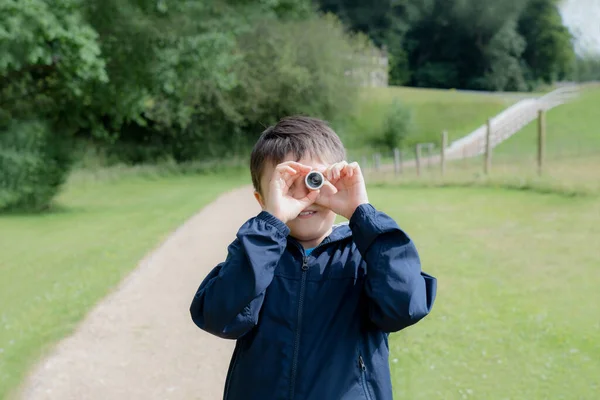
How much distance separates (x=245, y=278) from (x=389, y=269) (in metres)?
0.44

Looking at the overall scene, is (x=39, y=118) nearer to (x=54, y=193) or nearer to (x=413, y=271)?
(x=54, y=193)

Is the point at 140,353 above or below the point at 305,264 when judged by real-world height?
below

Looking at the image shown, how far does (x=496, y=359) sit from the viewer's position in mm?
5531

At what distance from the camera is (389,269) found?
2178 millimetres

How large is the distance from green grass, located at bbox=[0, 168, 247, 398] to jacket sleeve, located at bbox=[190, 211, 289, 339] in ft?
11.5

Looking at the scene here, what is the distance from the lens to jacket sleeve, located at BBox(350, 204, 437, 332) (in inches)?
85.7

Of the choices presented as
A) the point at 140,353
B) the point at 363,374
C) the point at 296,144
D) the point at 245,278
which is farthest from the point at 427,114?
the point at 245,278

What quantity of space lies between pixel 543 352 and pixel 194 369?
2.72 m

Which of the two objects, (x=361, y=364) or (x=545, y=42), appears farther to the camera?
(x=545, y=42)

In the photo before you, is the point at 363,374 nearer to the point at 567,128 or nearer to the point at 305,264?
the point at 305,264

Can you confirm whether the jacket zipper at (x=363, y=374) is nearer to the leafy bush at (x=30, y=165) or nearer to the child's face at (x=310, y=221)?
the child's face at (x=310, y=221)

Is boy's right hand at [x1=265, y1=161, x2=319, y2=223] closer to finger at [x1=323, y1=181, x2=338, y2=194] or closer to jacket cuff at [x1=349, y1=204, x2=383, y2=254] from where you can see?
finger at [x1=323, y1=181, x2=338, y2=194]

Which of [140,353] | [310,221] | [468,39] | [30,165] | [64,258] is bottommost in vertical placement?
[64,258]

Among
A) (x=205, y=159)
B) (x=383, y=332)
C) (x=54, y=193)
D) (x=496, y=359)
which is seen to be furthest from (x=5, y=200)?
(x=205, y=159)
